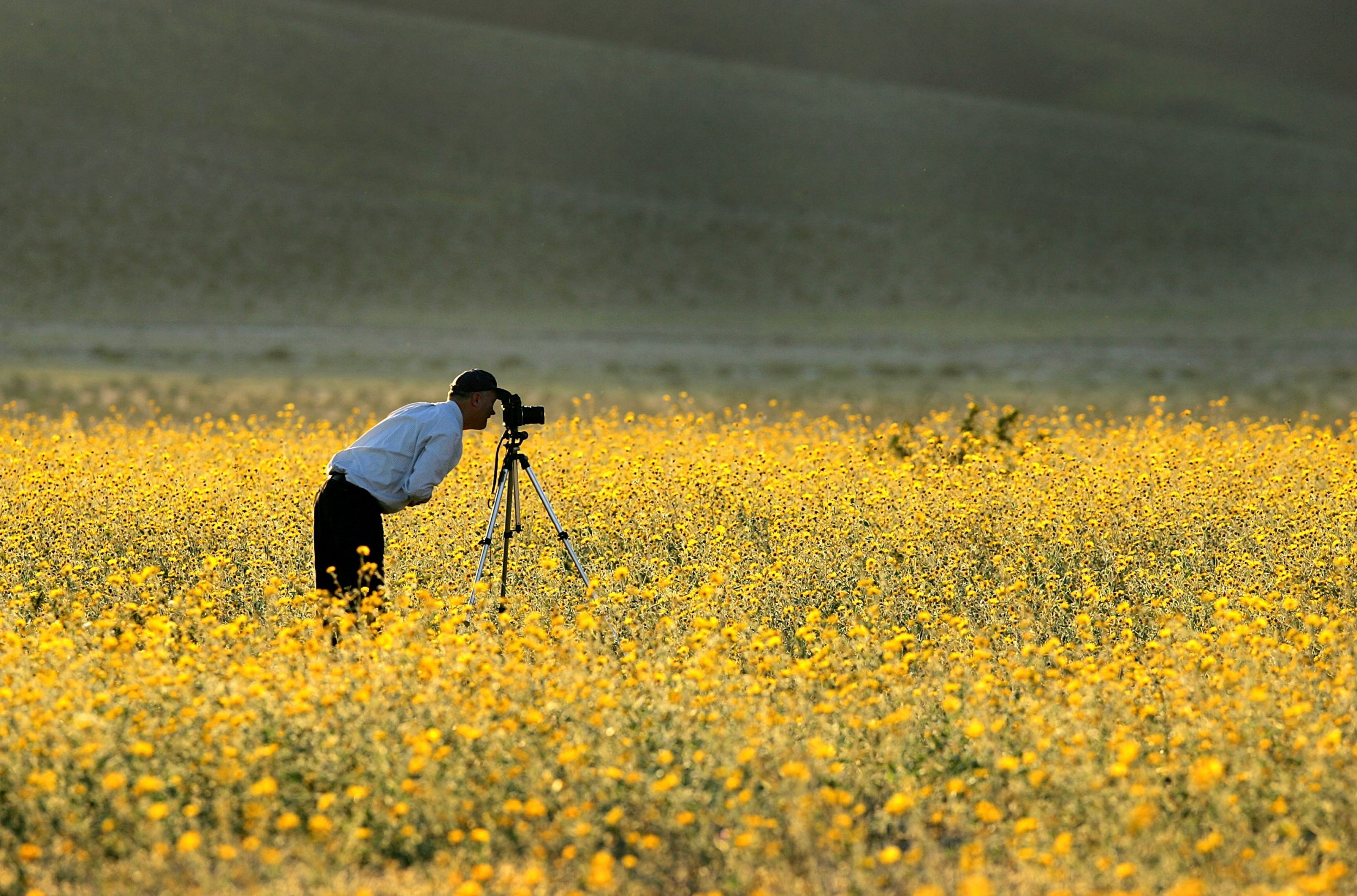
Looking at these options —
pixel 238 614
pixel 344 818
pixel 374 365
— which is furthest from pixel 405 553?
pixel 374 365

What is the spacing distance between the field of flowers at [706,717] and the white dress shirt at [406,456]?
0.55 metres

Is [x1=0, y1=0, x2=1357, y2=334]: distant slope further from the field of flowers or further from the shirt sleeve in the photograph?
the shirt sleeve

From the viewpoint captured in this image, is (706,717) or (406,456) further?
(406,456)

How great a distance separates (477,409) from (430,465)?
415mm

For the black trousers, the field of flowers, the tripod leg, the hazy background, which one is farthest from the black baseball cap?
the hazy background

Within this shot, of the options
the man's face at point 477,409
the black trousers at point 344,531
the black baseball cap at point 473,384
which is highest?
the black baseball cap at point 473,384

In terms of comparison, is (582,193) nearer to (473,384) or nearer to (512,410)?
(512,410)

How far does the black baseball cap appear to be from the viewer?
23.3 feet

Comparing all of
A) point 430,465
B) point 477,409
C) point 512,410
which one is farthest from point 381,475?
point 512,410

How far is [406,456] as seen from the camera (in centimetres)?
710

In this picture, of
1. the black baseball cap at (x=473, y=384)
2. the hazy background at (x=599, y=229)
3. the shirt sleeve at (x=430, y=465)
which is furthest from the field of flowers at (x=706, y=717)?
the hazy background at (x=599, y=229)

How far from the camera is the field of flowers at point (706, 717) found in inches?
172

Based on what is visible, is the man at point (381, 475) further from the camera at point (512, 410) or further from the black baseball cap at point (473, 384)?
the camera at point (512, 410)

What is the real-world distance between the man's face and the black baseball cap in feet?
0.08
